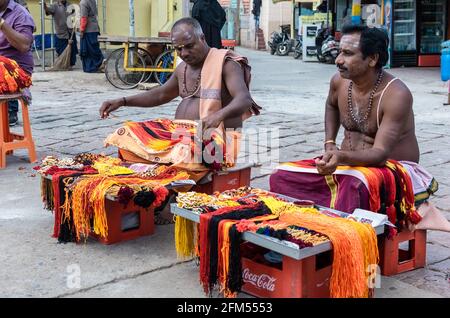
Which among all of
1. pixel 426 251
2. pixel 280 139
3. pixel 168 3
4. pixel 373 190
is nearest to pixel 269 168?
pixel 280 139

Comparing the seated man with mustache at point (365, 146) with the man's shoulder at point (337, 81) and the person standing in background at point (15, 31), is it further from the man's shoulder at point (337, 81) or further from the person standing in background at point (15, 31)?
the person standing in background at point (15, 31)

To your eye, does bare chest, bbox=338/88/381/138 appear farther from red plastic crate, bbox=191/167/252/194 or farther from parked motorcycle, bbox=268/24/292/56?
parked motorcycle, bbox=268/24/292/56

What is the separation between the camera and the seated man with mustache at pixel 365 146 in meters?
3.33

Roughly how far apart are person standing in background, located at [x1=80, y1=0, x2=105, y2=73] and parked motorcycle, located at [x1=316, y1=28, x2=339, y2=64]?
6.53 m

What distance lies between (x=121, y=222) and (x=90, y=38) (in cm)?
1022

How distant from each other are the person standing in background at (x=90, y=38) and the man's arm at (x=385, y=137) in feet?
34.6

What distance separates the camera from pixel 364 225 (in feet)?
9.98

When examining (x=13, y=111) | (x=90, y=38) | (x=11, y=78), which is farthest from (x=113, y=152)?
(x=90, y=38)

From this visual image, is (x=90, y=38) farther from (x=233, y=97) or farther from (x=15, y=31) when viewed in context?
(x=233, y=97)

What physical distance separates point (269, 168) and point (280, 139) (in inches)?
52.0

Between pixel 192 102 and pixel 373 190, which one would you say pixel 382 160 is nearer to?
pixel 373 190

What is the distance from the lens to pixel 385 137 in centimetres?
352

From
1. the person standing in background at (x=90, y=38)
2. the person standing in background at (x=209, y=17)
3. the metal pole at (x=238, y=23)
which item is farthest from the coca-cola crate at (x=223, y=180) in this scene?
the metal pole at (x=238, y=23)

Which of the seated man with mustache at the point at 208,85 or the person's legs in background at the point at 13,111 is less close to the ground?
the seated man with mustache at the point at 208,85
